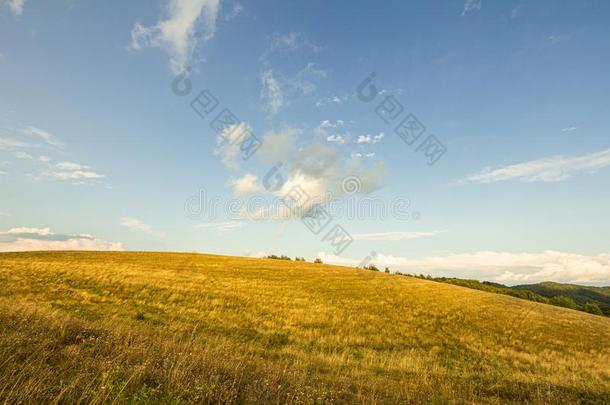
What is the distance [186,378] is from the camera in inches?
220

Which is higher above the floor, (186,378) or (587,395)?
(186,378)

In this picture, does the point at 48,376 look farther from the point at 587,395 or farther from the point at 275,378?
the point at 587,395

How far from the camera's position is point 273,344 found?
13.9 metres

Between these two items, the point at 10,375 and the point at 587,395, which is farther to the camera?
the point at 587,395

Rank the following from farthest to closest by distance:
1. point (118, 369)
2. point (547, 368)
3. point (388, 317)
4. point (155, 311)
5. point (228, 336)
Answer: point (388, 317)
point (155, 311)
point (547, 368)
point (228, 336)
point (118, 369)

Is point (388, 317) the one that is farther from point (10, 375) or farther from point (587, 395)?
point (10, 375)

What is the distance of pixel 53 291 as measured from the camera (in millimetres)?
20797

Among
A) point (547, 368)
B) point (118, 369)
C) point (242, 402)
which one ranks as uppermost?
point (118, 369)

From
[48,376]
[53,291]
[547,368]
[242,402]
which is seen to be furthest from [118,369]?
[53,291]

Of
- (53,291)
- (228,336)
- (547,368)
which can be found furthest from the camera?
(53,291)

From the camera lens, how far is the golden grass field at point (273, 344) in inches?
214

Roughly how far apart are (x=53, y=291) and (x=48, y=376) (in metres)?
20.6

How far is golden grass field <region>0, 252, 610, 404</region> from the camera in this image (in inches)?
214

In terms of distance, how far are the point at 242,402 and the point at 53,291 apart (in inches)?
871
